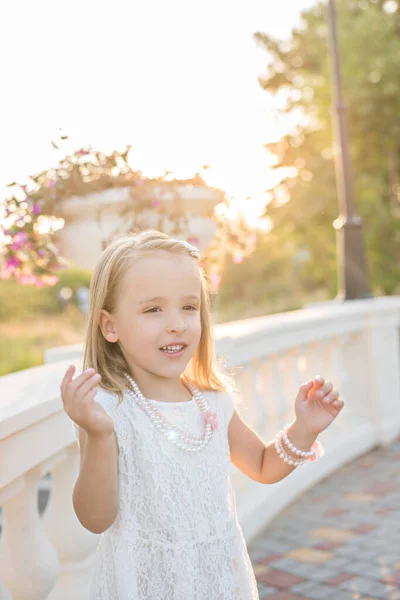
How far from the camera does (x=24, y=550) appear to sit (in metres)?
2.10

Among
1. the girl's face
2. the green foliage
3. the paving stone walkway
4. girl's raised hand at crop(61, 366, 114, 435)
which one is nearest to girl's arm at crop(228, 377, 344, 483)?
the girl's face

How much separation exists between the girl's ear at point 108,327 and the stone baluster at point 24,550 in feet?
1.34

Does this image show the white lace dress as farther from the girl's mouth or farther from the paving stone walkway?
the paving stone walkway

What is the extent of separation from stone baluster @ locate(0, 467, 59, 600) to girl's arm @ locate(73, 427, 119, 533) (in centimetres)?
27

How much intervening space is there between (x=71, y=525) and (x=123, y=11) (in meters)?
5.29

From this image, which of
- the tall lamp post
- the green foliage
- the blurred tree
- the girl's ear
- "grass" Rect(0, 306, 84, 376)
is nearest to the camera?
the girl's ear

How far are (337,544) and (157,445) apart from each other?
2.33 meters

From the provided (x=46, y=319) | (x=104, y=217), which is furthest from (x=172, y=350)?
(x=46, y=319)

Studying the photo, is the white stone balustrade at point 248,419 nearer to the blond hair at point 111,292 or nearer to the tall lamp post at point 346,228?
the blond hair at point 111,292

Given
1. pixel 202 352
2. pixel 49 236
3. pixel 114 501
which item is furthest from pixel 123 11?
pixel 114 501

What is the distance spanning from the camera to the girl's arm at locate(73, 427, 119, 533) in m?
1.79

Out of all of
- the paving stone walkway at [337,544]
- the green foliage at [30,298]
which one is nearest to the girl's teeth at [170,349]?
the paving stone walkway at [337,544]

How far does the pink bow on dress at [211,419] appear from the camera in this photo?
6.87 feet

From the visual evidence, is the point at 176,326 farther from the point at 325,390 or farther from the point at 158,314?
the point at 325,390
